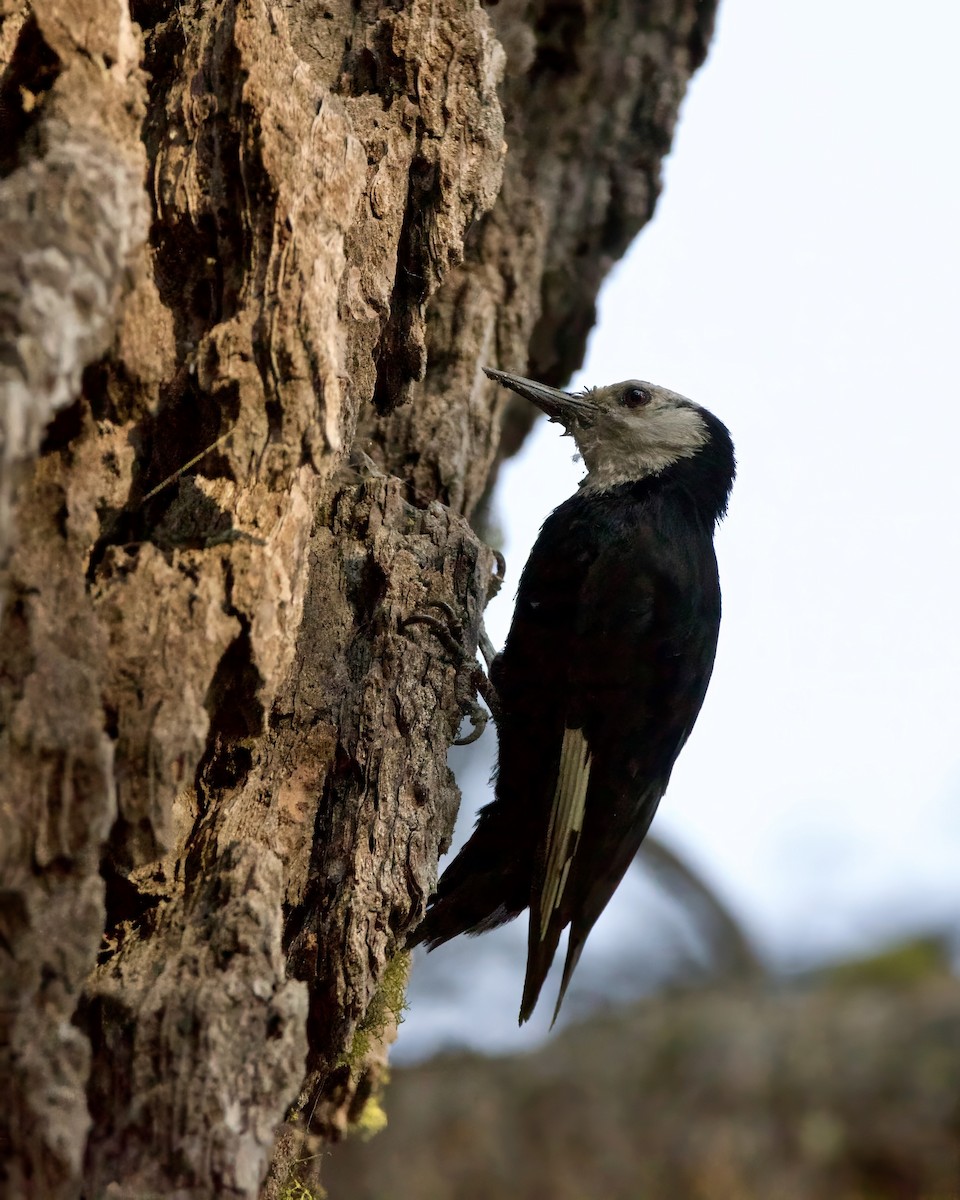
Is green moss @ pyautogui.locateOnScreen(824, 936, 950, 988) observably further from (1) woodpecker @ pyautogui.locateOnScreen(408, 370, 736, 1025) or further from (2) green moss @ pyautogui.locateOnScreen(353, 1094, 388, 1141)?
(2) green moss @ pyautogui.locateOnScreen(353, 1094, 388, 1141)

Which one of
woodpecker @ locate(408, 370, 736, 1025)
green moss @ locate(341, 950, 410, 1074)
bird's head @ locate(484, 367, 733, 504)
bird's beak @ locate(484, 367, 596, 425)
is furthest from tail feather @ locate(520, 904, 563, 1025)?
bird's beak @ locate(484, 367, 596, 425)

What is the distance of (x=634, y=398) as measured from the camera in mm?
3715

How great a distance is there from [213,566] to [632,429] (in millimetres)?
2077

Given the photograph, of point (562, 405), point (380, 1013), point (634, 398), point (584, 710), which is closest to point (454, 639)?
point (584, 710)

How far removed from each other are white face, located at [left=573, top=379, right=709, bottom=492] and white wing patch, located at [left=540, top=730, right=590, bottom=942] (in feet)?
2.96

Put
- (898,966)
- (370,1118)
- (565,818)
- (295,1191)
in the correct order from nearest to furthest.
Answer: (295,1191) → (370,1118) → (565,818) → (898,966)

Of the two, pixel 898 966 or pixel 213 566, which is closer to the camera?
pixel 213 566

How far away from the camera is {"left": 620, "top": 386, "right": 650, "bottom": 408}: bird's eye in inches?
146

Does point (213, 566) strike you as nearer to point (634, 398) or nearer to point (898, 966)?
point (634, 398)

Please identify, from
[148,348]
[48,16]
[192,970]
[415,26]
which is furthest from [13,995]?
[415,26]

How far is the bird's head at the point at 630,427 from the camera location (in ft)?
11.8

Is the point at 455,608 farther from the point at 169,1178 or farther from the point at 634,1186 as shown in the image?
the point at 634,1186

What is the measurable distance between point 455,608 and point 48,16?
129 centimetres

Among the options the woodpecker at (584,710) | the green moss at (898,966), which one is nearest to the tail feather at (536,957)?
the woodpecker at (584,710)
